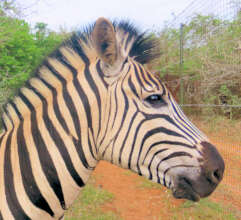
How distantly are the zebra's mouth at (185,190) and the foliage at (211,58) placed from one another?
→ 431 cm

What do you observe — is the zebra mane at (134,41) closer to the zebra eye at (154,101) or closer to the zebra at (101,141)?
the zebra at (101,141)

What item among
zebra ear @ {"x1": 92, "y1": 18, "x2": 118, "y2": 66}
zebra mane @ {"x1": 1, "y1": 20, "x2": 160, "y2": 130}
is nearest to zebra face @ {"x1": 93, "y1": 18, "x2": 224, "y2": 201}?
zebra ear @ {"x1": 92, "y1": 18, "x2": 118, "y2": 66}

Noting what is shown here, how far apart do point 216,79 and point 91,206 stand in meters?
6.67

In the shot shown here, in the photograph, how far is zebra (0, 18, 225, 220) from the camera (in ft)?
4.79

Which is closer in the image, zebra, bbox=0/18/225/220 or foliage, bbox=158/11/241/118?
zebra, bbox=0/18/225/220

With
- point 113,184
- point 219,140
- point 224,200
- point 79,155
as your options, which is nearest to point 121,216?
point 113,184

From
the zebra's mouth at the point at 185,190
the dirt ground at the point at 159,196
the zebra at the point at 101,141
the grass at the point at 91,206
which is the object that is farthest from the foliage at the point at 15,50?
the zebra's mouth at the point at 185,190

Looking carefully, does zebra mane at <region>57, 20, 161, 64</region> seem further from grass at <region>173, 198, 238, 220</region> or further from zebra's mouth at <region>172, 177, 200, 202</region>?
grass at <region>173, 198, 238, 220</region>

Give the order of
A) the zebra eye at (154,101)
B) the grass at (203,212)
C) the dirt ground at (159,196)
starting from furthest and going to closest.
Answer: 1. the dirt ground at (159,196)
2. the grass at (203,212)
3. the zebra eye at (154,101)

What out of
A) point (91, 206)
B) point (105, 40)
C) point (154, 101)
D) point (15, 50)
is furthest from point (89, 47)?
point (15, 50)

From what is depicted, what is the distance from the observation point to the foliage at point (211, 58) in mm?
6484

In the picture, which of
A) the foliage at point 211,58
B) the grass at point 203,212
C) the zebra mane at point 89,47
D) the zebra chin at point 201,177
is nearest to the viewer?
the zebra chin at point 201,177

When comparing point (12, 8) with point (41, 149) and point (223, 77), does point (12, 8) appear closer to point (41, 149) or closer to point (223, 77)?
point (41, 149)

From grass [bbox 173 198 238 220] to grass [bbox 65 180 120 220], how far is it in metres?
1.28
